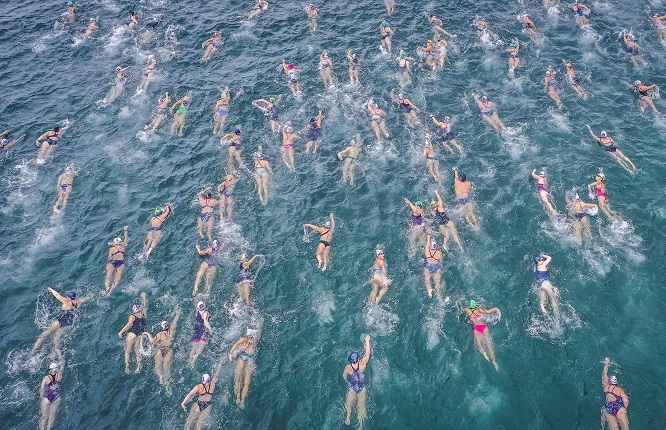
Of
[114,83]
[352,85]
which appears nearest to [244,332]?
[352,85]

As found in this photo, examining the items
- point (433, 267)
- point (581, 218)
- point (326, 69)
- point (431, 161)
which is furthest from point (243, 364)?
point (326, 69)

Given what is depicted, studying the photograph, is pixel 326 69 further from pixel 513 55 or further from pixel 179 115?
pixel 513 55

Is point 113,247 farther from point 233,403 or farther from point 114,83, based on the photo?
point 114,83

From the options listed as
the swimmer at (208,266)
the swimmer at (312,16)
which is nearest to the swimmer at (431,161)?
the swimmer at (208,266)

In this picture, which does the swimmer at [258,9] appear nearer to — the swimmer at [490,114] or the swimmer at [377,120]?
the swimmer at [377,120]

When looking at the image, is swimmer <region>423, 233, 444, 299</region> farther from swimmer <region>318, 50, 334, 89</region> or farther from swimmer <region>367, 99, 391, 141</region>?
swimmer <region>318, 50, 334, 89</region>

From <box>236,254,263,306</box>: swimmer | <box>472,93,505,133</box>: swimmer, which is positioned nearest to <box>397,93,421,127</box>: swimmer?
<box>472,93,505,133</box>: swimmer

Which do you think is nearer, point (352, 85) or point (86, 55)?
point (352, 85)
